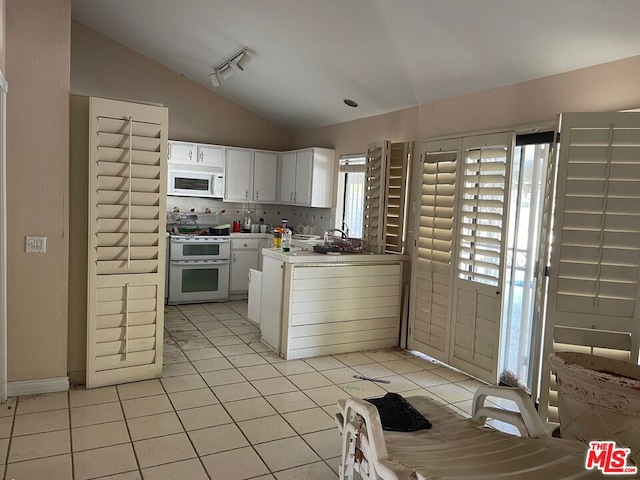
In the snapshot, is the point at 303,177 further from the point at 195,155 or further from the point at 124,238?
the point at 124,238

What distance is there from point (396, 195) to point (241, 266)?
8.86 feet

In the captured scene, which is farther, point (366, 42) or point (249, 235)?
point (249, 235)

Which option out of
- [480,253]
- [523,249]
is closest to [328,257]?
[480,253]

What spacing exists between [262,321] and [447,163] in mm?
2325

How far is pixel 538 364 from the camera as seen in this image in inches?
127

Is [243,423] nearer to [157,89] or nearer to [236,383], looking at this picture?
[236,383]

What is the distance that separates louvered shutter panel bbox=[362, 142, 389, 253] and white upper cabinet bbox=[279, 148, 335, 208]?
1209 millimetres

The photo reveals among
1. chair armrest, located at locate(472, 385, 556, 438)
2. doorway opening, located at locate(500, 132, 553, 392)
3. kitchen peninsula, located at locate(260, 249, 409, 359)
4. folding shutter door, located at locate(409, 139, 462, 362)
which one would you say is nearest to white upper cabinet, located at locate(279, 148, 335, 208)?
kitchen peninsula, located at locate(260, 249, 409, 359)

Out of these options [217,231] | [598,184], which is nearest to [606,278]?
[598,184]

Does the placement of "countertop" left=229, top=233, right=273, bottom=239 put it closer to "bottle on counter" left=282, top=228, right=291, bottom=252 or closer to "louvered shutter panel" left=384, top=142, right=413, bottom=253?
"bottle on counter" left=282, top=228, right=291, bottom=252

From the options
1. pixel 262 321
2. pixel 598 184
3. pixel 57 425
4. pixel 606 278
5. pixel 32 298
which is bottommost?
pixel 57 425

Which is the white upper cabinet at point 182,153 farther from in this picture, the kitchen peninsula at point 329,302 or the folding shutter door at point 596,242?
the folding shutter door at point 596,242

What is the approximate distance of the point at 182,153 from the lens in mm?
6352

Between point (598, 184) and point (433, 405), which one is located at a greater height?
point (598, 184)
